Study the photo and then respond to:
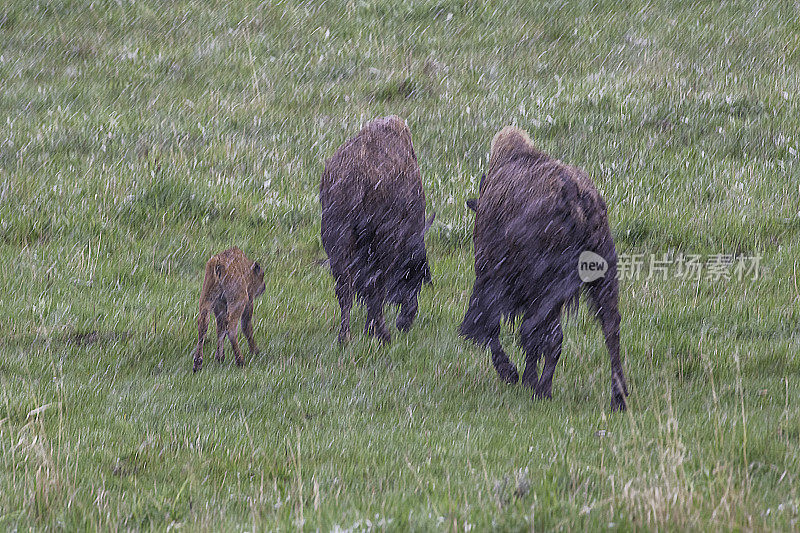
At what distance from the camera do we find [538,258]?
549cm

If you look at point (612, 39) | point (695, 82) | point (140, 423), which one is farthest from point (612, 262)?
point (612, 39)

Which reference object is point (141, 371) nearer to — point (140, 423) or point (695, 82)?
point (140, 423)

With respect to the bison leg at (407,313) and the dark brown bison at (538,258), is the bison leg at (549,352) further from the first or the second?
the bison leg at (407,313)

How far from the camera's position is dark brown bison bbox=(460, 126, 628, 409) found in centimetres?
534

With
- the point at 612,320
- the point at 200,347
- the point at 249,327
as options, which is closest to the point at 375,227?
the point at 249,327

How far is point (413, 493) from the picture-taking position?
394cm

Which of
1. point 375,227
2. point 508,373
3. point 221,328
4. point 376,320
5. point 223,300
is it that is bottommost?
point 508,373

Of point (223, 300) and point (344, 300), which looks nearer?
point (223, 300)

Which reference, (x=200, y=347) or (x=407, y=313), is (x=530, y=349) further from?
(x=200, y=347)

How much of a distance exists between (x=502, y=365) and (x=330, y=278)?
2.79 m

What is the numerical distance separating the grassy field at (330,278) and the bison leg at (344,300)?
15 cm

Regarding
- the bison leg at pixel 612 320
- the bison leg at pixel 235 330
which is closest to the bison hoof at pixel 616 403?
the bison leg at pixel 612 320

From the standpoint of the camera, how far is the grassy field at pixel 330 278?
4.06 meters
